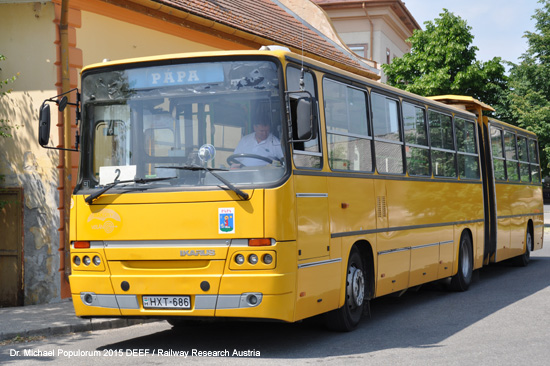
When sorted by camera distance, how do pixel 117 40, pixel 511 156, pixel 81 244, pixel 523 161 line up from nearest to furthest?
pixel 81 244 → pixel 117 40 → pixel 511 156 → pixel 523 161

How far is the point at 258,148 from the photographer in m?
8.66

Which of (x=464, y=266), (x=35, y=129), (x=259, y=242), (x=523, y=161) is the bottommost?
(x=464, y=266)

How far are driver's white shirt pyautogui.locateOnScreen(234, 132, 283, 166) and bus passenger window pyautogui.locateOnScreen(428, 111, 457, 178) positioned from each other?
18.0 ft

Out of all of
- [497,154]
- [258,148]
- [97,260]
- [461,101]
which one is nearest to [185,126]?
[258,148]

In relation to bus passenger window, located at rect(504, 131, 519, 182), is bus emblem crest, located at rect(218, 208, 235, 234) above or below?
below

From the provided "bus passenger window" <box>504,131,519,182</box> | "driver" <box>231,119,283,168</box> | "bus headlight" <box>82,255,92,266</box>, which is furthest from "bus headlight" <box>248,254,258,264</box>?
"bus passenger window" <box>504,131,519,182</box>

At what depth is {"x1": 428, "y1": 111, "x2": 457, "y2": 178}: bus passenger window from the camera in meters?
13.8

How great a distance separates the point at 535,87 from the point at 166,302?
137 ft

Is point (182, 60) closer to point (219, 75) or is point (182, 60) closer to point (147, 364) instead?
point (219, 75)

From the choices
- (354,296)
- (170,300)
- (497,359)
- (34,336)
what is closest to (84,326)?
(34,336)

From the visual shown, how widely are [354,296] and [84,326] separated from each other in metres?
3.34

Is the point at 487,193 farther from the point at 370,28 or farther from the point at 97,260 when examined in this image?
the point at 370,28

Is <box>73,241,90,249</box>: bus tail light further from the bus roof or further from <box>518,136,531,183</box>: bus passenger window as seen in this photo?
<box>518,136,531,183</box>: bus passenger window

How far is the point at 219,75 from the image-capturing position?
29.4 feet
